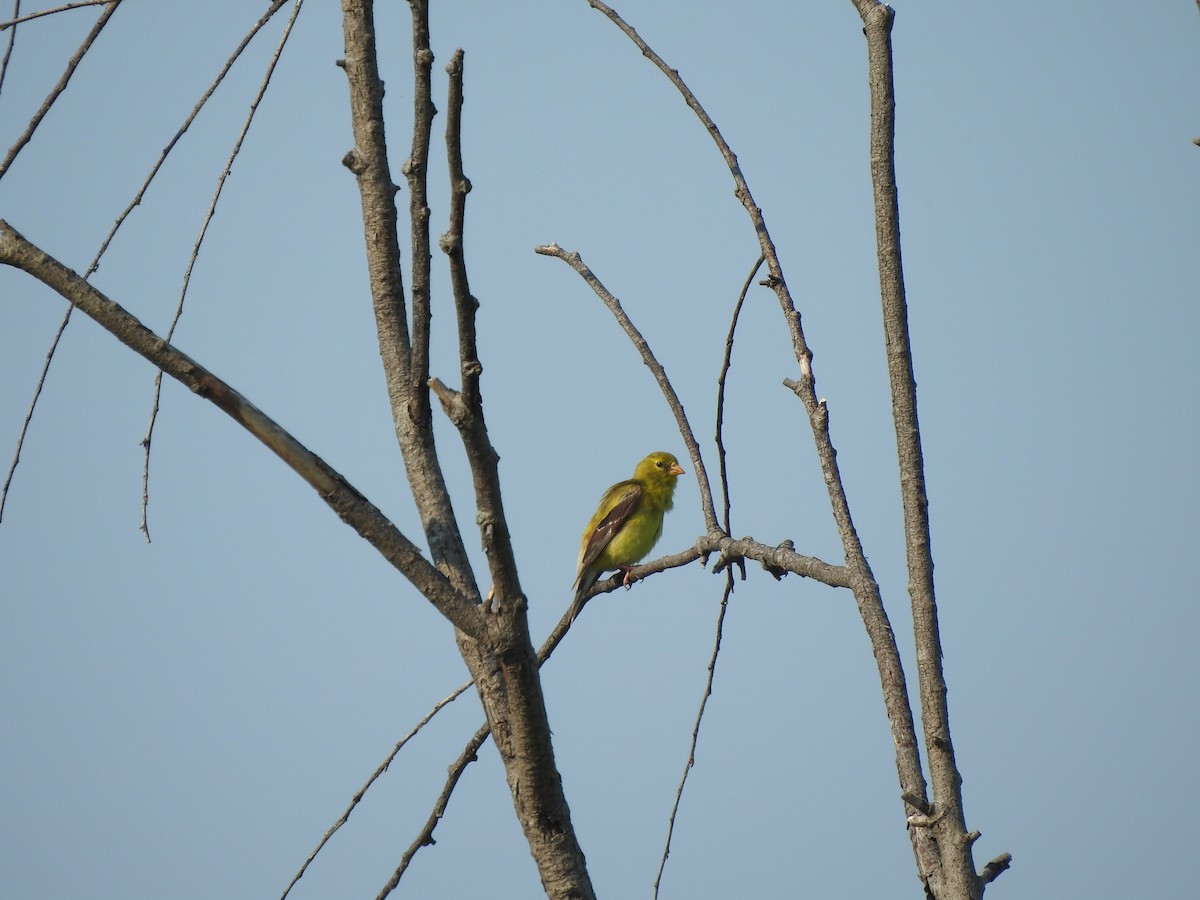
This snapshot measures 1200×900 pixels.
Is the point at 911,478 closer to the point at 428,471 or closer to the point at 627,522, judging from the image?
the point at 428,471

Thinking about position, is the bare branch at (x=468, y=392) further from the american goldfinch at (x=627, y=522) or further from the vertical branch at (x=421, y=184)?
the american goldfinch at (x=627, y=522)

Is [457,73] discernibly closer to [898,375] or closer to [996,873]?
[898,375]

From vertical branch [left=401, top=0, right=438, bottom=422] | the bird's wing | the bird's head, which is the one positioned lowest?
vertical branch [left=401, top=0, right=438, bottom=422]

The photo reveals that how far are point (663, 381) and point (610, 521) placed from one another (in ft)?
23.2

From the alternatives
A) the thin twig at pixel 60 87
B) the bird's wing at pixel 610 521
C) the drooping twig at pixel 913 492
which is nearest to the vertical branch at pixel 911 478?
the drooping twig at pixel 913 492

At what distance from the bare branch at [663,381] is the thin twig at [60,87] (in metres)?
1.52

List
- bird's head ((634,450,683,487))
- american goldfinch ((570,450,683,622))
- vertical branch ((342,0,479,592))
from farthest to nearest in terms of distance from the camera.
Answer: bird's head ((634,450,683,487)), american goldfinch ((570,450,683,622)), vertical branch ((342,0,479,592))

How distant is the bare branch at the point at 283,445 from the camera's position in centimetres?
232

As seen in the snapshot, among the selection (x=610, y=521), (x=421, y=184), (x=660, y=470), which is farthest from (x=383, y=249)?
(x=660, y=470)

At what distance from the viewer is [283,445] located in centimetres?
234

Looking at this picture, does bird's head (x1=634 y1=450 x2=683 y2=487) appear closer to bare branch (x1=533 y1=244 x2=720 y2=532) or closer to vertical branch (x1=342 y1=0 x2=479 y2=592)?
bare branch (x1=533 y1=244 x2=720 y2=532)

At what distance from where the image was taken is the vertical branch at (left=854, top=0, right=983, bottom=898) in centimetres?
229

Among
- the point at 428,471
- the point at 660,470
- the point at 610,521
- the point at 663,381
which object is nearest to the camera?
the point at 428,471

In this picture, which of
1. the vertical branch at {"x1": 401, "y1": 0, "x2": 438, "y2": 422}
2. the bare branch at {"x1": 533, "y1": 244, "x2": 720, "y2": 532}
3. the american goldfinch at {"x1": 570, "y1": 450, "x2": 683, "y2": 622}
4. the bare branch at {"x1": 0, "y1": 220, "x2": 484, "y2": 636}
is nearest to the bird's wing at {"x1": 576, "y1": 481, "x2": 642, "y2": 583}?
the american goldfinch at {"x1": 570, "y1": 450, "x2": 683, "y2": 622}
